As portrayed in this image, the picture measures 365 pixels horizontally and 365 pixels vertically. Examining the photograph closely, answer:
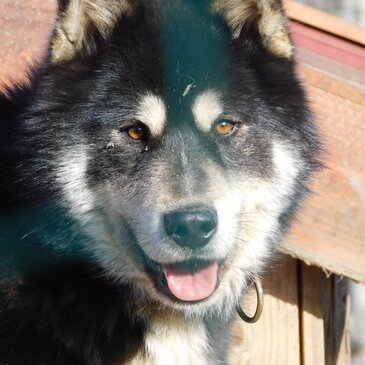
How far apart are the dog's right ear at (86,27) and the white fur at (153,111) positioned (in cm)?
30

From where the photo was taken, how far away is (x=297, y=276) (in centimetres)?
427

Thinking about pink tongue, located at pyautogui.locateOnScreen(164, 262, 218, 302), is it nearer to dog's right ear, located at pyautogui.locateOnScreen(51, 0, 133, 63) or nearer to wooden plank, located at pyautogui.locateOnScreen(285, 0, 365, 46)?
dog's right ear, located at pyautogui.locateOnScreen(51, 0, 133, 63)

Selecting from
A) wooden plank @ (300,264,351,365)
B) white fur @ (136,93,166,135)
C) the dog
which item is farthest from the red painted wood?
white fur @ (136,93,166,135)

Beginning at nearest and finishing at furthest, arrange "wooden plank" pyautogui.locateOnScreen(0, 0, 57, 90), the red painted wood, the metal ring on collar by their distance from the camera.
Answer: the metal ring on collar, "wooden plank" pyautogui.locateOnScreen(0, 0, 57, 90), the red painted wood

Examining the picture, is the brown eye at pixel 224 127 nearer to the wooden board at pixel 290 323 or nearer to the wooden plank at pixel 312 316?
the wooden board at pixel 290 323

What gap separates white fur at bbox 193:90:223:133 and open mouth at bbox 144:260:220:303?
483 mm

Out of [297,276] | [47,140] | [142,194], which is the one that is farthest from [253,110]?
[297,276]

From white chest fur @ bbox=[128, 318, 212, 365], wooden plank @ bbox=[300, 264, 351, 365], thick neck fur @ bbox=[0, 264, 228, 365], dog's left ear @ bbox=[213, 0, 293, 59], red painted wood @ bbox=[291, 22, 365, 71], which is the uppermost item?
dog's left ear @ bbox=[213, 0, 293, 59]

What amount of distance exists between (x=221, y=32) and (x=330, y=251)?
115 cm

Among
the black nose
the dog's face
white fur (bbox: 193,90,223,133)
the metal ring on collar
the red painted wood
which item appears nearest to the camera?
the black nose

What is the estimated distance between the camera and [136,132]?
3139mm

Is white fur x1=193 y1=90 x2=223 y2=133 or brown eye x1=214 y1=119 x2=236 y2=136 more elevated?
white fur x1=193 y1=90 x2=223 y2=133

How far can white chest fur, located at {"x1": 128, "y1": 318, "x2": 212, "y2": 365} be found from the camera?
3.23 meters

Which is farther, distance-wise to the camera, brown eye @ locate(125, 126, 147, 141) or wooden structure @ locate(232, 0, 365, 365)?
wooden structure @ locate(232, 0, 365, 365)
